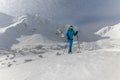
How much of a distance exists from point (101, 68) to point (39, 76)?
2.67 metres

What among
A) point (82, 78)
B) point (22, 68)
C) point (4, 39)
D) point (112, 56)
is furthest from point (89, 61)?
point (4, 39)

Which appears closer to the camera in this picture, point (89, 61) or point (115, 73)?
point (115, 73)

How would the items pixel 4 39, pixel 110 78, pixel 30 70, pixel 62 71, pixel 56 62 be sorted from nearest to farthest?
pixel 110 78
pixel 62 71
pixel 30 70
pixel 56 62
pixel 4 39

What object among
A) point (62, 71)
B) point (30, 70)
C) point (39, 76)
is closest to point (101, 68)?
point (62, 71)

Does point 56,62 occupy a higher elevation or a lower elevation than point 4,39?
lower

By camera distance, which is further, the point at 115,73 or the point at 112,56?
the point at 112,56

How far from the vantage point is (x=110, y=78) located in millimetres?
10680

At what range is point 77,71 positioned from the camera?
39.4 ft

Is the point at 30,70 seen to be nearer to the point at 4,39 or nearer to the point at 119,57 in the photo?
the point at 119,57

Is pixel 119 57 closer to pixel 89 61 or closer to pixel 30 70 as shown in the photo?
pixel 89 61

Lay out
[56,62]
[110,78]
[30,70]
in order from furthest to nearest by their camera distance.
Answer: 1. [56,62]
2. [30,70]
3. [110,78]

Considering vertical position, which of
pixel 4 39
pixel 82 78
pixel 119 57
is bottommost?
pixel 82 78

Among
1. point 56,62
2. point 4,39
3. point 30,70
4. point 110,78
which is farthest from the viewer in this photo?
point 4,39

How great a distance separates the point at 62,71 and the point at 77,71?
2.27 ft
